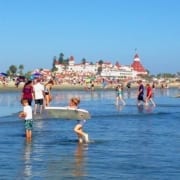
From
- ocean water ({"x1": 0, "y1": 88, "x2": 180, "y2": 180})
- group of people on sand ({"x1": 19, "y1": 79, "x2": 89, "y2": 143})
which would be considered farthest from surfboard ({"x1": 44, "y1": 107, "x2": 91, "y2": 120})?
ocean water ({"x1": 0, "y1": 88, "x2": 180, "y2": 180})

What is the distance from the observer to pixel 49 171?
11023mm

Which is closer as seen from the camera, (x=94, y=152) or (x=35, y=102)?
(x=94, y=152)

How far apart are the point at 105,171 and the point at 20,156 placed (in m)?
2.49

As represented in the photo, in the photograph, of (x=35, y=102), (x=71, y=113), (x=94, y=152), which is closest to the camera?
(x=94, y=152)

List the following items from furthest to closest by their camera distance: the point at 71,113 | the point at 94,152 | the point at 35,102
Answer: the point at 35,102
the point at 71,113
the point at 94,152

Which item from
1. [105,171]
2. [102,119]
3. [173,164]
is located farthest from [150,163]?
[102,119]

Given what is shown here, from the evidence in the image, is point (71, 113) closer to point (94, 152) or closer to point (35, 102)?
point (94, 152)

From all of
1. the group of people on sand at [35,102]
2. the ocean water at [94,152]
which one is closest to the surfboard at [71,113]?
the group of people on sand at [35,102]

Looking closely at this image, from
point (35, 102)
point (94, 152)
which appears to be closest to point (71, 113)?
point (94, 152)

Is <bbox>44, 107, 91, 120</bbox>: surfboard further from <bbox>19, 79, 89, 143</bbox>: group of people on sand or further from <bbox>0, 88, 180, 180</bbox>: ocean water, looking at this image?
<bbox>0, 88, 180, 180</bbox>: ocean water

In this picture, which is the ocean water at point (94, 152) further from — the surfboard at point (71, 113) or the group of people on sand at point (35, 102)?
the surfboard at point (71, 113)

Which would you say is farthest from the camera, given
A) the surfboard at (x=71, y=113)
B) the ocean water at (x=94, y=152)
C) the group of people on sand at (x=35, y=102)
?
the surfboard at (x=71, y=113)

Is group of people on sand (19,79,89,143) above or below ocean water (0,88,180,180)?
above

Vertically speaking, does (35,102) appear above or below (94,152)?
above
